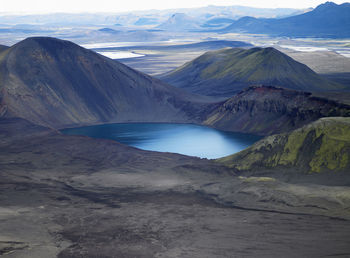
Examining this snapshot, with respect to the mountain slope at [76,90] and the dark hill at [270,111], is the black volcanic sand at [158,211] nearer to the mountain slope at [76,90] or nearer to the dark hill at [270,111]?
the dark hill at [270,111]

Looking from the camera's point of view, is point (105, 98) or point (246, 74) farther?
point (246, 74)

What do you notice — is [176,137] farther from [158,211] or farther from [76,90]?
[158,211]

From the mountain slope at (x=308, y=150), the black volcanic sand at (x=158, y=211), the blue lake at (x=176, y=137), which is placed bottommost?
the blue lake at (x=176, y=137)

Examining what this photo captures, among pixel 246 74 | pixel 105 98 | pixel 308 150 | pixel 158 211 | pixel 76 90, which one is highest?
pixel 246 74

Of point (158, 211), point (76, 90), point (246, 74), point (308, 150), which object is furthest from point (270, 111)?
point (246, 74)

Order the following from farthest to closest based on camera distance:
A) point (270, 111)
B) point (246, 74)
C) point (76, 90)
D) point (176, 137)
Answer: point (246, 74) < point (76, 90) < point (270, 111) < point (176, 137)

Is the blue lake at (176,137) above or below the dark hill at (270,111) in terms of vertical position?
below

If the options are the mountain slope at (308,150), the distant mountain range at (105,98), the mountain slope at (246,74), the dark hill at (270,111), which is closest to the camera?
the mountain slope at (308,150)

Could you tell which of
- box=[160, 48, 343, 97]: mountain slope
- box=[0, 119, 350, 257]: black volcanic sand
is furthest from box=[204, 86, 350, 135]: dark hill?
box=[160, 48, 343, 97]: mountain slope

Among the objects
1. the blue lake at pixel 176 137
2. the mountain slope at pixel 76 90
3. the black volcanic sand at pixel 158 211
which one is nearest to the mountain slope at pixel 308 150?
the black volcanic sand at pixel 158 211
